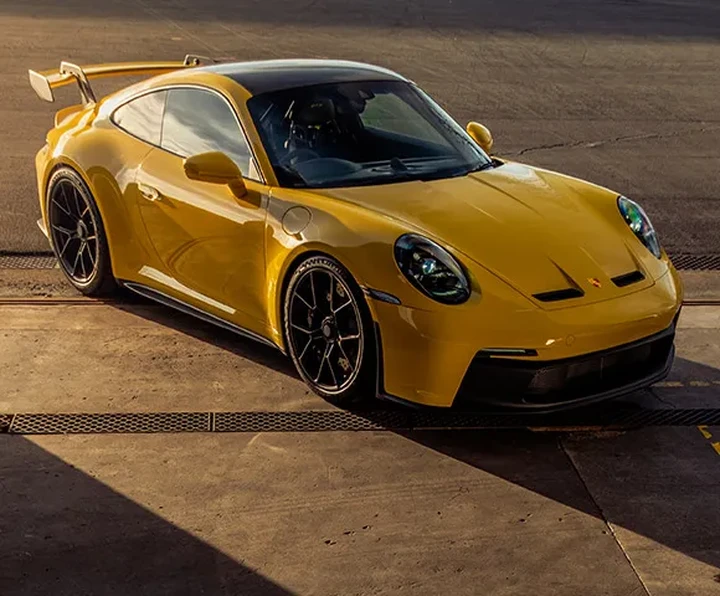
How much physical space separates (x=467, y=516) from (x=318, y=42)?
14508 millimetres

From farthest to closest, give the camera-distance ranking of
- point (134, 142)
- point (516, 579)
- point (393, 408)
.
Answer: point (134, 142), point (393, 408), point (516, 579)

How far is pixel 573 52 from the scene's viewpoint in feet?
60.5

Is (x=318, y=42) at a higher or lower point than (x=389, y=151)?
lower

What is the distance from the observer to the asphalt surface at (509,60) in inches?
416

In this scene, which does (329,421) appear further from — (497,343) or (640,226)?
(640,226)

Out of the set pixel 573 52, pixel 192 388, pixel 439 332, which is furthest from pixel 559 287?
pixel 573 52

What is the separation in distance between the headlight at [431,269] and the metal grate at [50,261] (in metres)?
3.27

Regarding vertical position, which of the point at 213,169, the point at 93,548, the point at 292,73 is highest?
the point at 292,73

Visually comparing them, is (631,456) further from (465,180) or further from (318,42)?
(318,42)

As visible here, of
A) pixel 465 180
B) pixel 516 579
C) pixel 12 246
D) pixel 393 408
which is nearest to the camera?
pixel 516 579

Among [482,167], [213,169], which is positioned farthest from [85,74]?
[482,167]

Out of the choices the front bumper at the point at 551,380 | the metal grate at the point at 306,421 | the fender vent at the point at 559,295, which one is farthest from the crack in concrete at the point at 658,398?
the metal grate at the point at 306,421

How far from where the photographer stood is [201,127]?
6.56m

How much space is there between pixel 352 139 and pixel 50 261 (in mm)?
2637
